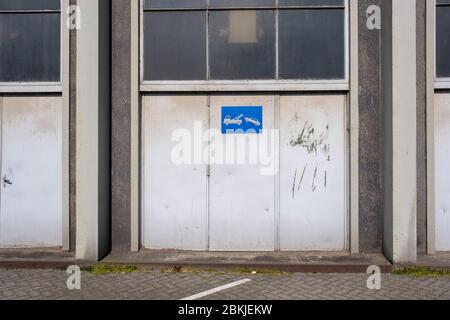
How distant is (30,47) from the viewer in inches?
266

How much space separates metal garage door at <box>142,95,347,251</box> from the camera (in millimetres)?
6633

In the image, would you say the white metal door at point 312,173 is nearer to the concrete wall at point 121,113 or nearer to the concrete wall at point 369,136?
the concrete wall at point 369,136

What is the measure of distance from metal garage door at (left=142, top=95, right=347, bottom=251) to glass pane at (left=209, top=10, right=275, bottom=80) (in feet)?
1.41

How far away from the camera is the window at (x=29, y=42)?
674 centimetres

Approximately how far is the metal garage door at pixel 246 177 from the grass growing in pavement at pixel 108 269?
84 centimetres

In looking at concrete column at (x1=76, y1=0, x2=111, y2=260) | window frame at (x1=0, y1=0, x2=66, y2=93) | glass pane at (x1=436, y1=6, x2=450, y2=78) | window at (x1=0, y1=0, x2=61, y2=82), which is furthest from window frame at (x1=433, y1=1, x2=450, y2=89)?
window at (x1=0, y1=0, x2=61, y2=82)

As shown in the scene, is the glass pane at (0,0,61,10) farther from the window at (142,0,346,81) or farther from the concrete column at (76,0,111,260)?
the window at (142,0,346,81)

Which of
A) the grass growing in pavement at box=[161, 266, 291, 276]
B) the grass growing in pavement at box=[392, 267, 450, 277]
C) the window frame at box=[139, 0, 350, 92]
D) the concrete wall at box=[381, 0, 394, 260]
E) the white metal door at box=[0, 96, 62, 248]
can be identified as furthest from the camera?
the white metal door at box=[0, 96, 62, 248]

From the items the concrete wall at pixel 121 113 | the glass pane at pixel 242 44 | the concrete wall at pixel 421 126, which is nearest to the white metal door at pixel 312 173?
the glass pane at pixel 242 44

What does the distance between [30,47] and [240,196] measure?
4.38 meters

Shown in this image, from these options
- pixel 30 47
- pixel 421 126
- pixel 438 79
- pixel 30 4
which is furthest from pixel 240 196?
pixel 30 4

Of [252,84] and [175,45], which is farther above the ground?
[175,45]

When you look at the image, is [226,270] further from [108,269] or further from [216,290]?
[108,269]
